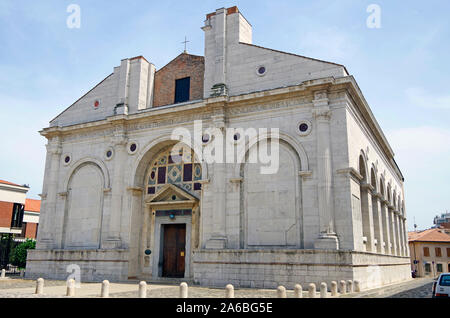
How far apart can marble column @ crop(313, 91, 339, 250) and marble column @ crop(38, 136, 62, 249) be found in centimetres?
1699

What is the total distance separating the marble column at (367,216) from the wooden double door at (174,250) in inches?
389

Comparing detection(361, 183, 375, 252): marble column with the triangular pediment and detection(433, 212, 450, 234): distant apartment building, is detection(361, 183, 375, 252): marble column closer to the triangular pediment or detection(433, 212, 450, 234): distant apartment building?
the triangular pediment

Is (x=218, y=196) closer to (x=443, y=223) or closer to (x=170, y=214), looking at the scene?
(x=170, y=214)

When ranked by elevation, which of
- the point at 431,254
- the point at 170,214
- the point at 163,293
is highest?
the point at 170,214

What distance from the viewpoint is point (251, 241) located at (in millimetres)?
19391

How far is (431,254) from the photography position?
54.2 meters

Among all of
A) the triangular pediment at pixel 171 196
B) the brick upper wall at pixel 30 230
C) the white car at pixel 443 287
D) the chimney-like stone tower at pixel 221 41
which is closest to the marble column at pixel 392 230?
the triangular pediment at pixel 171 196

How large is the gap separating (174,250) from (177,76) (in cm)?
1089

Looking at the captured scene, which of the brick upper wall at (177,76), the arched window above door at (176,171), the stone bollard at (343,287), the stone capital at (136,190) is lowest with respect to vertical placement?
the stone bollard at (343,287)

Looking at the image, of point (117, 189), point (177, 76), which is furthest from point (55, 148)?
point (177, 76)

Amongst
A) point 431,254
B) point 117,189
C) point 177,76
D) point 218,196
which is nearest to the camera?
point 218,196

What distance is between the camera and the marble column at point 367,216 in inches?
803

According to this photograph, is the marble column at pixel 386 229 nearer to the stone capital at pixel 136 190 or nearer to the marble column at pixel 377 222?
the marble column at pixel 377 222
